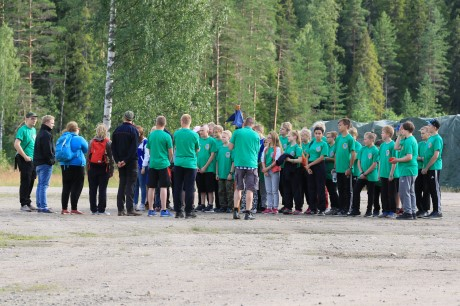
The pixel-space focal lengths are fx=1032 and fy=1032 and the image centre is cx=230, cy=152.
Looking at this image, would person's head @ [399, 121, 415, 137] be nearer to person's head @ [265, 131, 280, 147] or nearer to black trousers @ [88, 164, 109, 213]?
person's head @ [265, 131, 280, 147]

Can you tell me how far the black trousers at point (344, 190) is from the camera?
21.0m

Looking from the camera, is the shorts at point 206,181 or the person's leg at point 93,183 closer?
the person's leg at point 93,183

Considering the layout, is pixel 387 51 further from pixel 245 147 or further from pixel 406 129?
pixel 245 147

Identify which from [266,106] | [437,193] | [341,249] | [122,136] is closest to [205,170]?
[122,136]

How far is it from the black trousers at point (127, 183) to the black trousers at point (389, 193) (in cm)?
490

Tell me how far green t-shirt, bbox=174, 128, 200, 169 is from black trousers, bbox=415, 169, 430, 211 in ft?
15.7

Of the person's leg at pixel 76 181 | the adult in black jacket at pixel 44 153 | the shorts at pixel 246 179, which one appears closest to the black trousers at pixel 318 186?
the shorts at pixel 246 179

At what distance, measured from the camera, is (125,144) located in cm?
1944

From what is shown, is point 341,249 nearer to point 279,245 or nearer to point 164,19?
point 279,245

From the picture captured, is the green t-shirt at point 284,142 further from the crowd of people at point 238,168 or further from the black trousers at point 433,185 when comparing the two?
the black trousers at point 433,185

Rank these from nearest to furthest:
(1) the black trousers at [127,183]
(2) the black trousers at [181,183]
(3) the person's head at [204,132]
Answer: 1. (2) the black trousers at [181,183]
2. (1) the black trousers at [127,183]
3. (3) the person's head at [204,132]

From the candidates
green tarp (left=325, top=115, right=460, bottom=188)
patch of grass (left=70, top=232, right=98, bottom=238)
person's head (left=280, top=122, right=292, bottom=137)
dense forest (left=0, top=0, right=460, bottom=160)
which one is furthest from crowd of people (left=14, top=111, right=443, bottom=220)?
dense forest (left=0, top=0, right=460, bottom=160)

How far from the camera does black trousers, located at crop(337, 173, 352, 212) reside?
68.7 feet

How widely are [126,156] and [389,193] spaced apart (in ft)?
17.1
